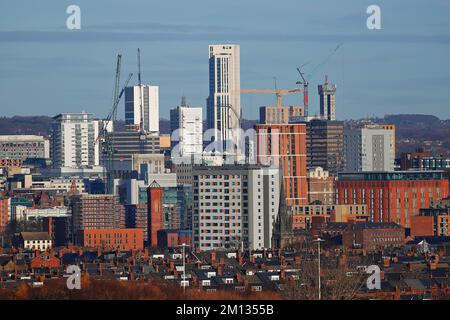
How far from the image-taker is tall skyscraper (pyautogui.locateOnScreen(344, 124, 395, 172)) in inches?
4614

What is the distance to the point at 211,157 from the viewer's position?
118938 millimetres

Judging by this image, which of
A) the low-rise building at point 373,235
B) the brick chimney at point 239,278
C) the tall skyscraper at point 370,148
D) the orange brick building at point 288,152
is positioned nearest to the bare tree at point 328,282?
the brick chimney at point 239,278

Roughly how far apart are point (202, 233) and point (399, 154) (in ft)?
157

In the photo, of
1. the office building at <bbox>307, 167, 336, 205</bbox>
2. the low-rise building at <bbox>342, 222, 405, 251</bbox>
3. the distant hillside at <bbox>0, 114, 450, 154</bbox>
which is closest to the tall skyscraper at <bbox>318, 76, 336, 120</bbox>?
the distant hillside at <bbox>0, 114, 450, 154</bbox>

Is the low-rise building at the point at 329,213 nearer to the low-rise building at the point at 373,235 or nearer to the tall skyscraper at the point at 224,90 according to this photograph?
the low-rise building at the point at 373,235

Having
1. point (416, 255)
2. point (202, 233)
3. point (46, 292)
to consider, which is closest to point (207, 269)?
point (416, 255)

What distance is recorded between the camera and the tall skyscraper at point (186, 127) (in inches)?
5404

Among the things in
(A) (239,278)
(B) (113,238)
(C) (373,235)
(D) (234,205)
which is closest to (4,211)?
(B) (113,238)

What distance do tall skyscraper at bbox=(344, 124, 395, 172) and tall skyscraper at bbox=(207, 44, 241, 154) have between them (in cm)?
1325

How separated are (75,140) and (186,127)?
25.7 ft

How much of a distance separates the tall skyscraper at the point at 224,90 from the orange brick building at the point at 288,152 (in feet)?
105

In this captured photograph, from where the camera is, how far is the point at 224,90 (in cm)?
15050
